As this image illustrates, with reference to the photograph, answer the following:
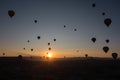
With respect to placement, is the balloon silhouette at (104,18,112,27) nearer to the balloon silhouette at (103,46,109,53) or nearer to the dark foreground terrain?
the balloon silhouette at (103,46,109,53)

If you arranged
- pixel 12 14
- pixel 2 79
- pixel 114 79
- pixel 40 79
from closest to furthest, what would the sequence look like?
pixel 12 14
pixel 2 79
pixel 40 79
pixel 114 79

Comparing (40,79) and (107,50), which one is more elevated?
(107,50)

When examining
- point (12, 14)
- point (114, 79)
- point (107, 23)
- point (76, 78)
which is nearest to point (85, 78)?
point (76, 78)

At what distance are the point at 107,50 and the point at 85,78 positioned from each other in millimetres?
9668

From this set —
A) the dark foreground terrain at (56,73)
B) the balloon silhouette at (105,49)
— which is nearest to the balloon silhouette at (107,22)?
the balloon silhouette at (105,49)

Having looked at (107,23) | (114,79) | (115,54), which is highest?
(107,23)

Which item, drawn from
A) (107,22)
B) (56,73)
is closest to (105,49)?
(107,22)

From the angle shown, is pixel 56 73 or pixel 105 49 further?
pixel 56 73

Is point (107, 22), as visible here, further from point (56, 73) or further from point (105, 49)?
point (56, 73)

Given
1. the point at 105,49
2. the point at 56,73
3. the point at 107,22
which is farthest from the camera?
the point at 56,73

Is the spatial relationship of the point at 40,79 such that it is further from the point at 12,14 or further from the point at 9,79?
the point at 12,14

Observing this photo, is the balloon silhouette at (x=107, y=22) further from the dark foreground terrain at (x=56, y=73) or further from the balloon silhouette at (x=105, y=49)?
the dark foreground terrain at (x=56, y=73)

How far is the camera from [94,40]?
6756cm

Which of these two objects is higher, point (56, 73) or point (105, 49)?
point (105, 49)
